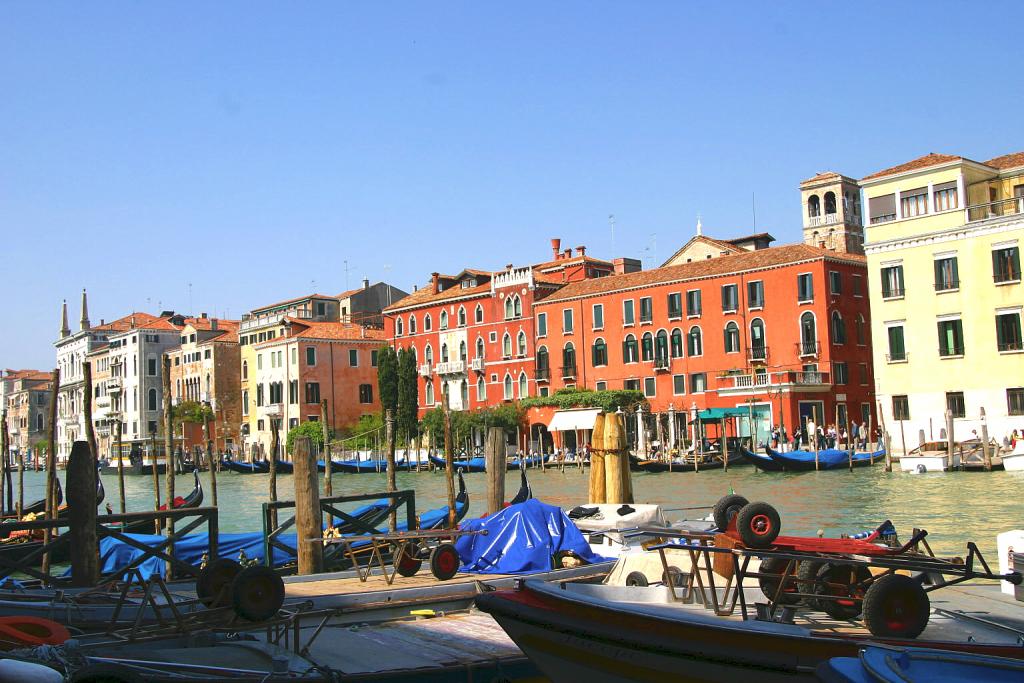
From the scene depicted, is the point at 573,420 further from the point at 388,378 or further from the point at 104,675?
the point at 104,675

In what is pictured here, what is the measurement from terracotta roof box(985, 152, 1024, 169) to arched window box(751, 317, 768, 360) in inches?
323

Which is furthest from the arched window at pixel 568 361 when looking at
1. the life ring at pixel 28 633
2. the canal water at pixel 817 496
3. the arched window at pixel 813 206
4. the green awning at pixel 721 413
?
the life ring at pixel 28 633

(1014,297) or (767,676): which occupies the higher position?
(1014,297)

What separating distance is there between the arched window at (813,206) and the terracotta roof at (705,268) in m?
10.0

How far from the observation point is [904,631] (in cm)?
522

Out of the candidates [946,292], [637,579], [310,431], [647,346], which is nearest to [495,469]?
[637,579]

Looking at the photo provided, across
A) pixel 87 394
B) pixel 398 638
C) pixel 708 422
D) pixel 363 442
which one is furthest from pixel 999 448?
pixel 363 442

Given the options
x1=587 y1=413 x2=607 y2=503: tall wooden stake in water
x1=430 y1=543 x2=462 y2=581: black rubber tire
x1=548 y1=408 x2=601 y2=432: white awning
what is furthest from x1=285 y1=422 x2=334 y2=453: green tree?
x1=430 y1=543 x2=462 y2=581: black rubber tire

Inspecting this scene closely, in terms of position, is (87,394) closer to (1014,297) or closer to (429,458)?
(1014,297)

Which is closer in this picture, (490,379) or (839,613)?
(839,613)

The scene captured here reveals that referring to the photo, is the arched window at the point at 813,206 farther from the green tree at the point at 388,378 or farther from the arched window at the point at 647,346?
the green tree at the point at 388,378

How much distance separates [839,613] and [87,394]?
12.3 meters

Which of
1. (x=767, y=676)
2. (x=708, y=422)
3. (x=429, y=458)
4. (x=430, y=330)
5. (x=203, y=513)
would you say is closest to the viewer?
(x=767, y=676)

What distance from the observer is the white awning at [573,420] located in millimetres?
38094
